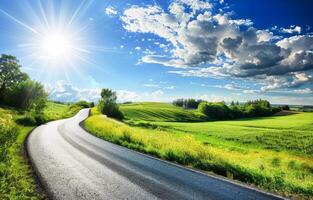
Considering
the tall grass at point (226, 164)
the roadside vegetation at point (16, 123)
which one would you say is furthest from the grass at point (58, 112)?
the tall grass at point (226, 164)

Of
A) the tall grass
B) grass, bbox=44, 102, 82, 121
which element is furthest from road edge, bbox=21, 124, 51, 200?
grass, bbox=44, 102, 82, 121

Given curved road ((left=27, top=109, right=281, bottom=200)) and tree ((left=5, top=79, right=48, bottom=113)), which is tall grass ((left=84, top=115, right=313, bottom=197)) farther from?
tree ((left=5, top=79, right=48, bottom=113))

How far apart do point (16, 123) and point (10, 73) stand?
183ft

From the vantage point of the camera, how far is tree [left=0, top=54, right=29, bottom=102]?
8512cm

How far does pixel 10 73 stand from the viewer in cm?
8712

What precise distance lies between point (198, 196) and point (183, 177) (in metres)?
2.46

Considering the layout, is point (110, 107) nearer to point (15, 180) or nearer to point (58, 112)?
point (58, 112)

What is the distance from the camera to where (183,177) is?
1102cm

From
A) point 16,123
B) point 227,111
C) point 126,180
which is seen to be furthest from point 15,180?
point 227,111

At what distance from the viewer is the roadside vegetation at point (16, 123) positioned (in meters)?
9.97

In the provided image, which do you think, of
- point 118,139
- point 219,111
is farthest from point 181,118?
point 118,139

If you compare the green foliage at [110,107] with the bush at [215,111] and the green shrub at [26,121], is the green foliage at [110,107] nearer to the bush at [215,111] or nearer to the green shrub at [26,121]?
the green shrub at [26,121]

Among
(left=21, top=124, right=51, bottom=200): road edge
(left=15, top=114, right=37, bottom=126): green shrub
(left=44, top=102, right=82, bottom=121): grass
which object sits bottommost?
(left=21, top=124, right=51, bottom=200): road edge

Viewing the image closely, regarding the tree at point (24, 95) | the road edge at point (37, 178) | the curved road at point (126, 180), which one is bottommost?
the road edge at point (37, 178)
